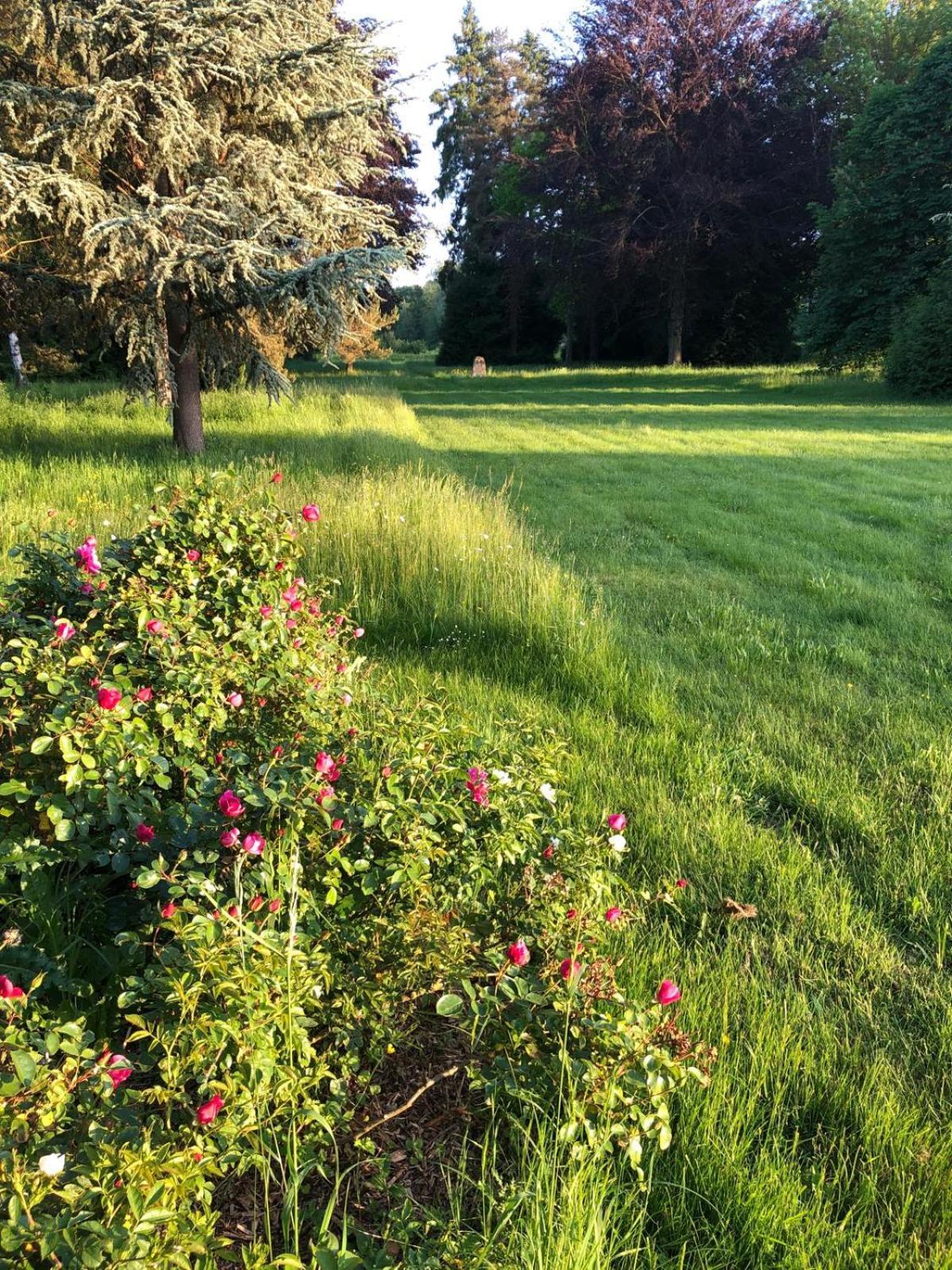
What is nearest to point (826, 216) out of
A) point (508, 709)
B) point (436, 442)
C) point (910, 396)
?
point (910, 396)

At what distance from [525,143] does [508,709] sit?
162ft

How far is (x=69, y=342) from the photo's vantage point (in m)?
10.9

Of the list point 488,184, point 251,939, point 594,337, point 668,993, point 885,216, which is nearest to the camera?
point 251,939

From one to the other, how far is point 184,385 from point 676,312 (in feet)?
88.7

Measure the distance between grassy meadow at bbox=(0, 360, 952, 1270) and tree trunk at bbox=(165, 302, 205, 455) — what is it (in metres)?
0.35

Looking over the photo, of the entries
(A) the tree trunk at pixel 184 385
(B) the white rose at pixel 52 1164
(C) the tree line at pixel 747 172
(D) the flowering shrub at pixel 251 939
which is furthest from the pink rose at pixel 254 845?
(C) the tree line at pixel 747 172

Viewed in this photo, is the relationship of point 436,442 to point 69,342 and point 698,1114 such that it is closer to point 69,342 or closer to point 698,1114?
point 69,342

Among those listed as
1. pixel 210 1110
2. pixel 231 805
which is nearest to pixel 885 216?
pixel 231 805

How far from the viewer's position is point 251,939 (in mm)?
1391

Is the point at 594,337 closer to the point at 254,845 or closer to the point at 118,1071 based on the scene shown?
the point at 254,845

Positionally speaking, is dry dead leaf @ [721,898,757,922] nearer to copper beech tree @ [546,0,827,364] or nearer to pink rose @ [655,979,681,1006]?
pink rose @ [655,979,681,1006]

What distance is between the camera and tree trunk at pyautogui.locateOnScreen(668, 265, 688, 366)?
104 ft

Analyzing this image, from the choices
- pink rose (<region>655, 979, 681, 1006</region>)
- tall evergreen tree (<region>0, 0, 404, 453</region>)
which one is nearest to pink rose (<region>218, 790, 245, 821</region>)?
pink rose (<region>655, 979, 681, 1006</region>)

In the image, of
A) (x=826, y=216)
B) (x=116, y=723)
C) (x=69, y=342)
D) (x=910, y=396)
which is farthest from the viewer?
(x=826, y=216)
